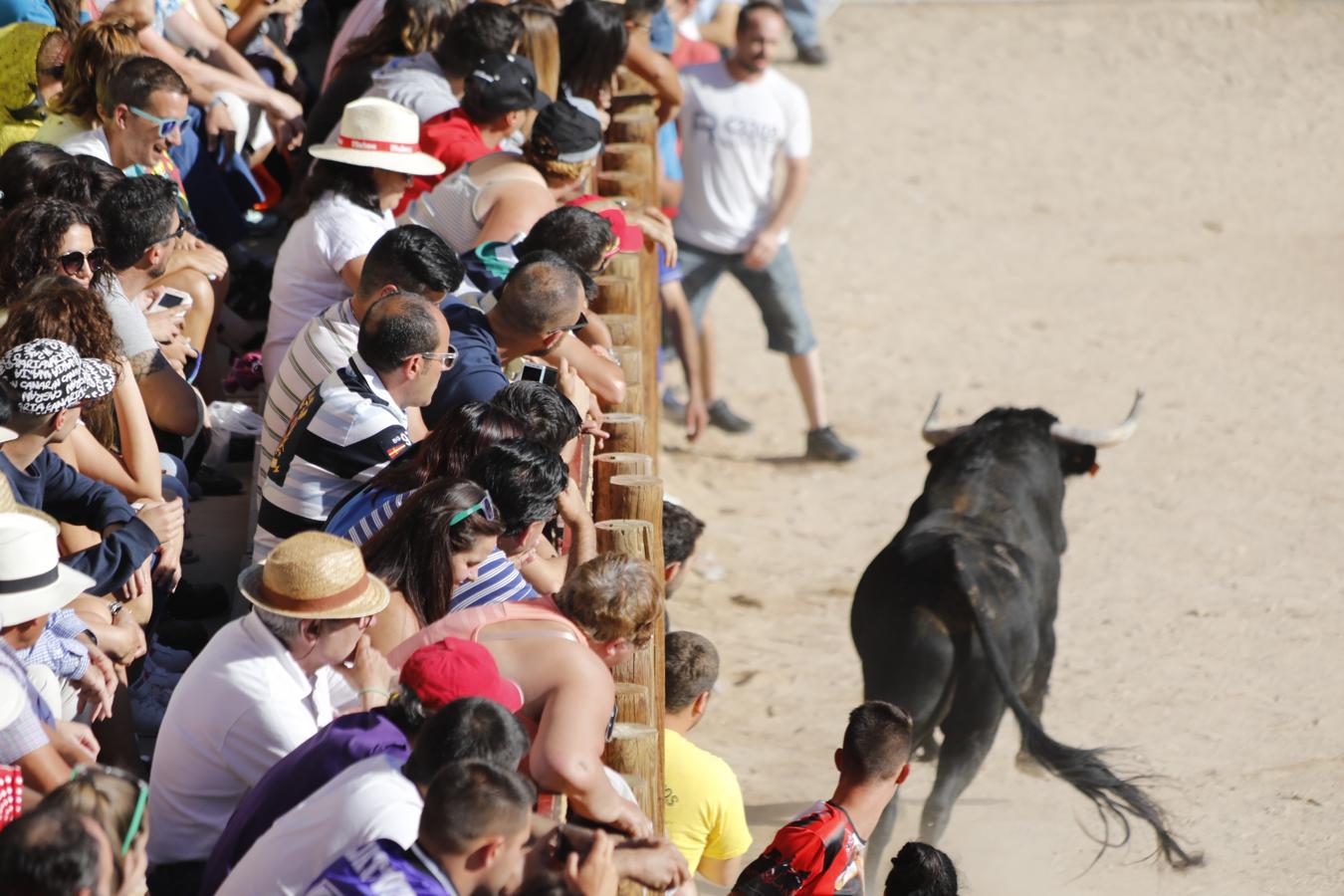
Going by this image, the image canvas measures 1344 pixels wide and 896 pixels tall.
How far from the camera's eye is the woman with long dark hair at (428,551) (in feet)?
12.7

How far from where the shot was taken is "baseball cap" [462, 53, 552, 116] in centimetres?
653

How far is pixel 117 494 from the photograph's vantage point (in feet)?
14.0

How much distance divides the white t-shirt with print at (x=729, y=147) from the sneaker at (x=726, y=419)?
A: 4.49 feet

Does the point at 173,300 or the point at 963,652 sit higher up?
the point at 173,300

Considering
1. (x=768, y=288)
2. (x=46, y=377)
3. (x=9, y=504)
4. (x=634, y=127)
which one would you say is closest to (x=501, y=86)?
(x=634, y=127)

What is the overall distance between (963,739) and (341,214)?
9.94 ft

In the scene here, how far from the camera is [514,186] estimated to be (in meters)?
6.05

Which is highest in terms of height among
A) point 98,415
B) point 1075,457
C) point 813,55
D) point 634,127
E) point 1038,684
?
point 98,415

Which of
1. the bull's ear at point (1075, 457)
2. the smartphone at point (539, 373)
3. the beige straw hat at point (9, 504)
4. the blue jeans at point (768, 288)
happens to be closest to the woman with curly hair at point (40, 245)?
the beige straw hat at point (9, 504)

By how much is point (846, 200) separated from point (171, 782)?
508 inches

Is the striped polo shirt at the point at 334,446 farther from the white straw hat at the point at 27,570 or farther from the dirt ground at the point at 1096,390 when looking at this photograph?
the dirt ground at the point at 1096,390

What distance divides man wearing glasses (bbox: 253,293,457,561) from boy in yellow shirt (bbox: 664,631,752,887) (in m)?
1.05

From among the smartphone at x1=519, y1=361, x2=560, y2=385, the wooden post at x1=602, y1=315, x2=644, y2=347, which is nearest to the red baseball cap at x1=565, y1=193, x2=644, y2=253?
the wooden post at x1=602, y1=315, x2=644, y2=347

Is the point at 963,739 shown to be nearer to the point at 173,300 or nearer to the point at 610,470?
the point at 610,470
